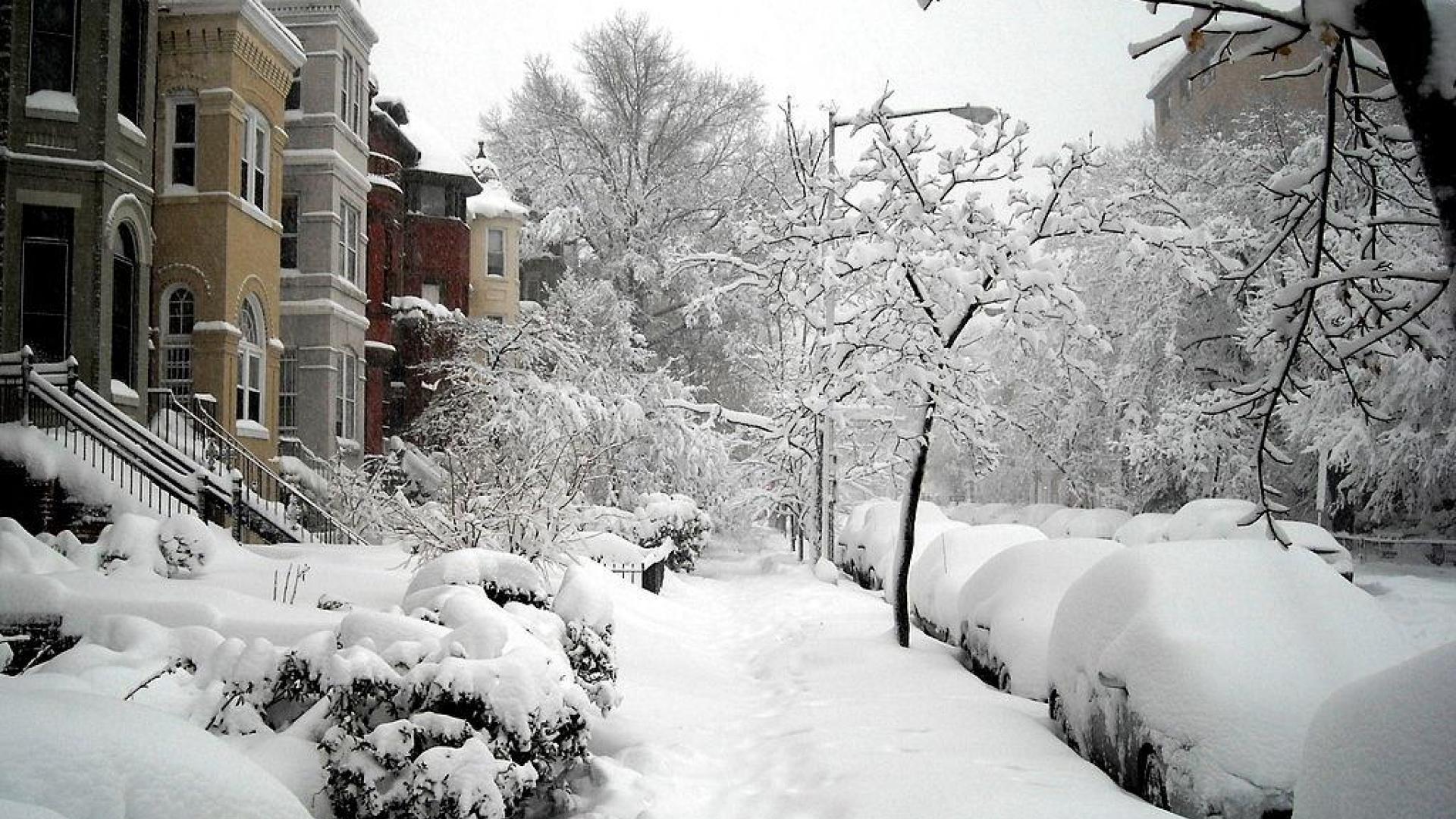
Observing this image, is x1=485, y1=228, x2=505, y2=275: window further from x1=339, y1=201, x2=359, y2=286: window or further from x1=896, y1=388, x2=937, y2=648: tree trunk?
x1=896, y1=388, x2=937, y2=648: tree trunk

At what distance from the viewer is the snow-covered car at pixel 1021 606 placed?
27.9 ft

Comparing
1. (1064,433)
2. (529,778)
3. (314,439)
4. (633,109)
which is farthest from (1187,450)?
(529,778)

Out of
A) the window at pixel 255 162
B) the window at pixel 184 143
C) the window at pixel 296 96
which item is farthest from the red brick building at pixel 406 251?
the window at pixel 184 143

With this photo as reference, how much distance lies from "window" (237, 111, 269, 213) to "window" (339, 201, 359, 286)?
3.35 metres

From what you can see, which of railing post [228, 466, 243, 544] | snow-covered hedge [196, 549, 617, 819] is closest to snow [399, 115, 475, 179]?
railing post [228, 466, 243, 544]

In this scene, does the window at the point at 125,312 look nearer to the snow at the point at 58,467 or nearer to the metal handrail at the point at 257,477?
the metal handrail at the point at 257,477

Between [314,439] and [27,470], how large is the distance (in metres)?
9.72

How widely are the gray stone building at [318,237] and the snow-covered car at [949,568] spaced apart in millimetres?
15098

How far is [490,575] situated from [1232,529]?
13.6 meters

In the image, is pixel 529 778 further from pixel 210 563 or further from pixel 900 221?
pixel 900 221

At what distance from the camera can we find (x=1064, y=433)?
109ft

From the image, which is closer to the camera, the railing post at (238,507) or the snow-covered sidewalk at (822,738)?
the snow-covered sidewalk at (822,738)

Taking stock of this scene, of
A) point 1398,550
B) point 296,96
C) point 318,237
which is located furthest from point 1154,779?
point 1398,550

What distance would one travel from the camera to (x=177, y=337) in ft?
62.4
